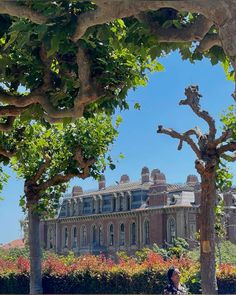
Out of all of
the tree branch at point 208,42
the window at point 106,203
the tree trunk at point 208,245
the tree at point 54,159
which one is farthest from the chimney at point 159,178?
A: the tree branch at point 208,42

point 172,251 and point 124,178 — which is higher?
point 124,178

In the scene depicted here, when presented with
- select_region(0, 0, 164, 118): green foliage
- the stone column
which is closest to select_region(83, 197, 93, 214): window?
the stone column

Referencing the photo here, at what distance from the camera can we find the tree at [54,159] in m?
17.8

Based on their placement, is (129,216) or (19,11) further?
(129,216)

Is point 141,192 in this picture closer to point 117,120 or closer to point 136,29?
point 117,120

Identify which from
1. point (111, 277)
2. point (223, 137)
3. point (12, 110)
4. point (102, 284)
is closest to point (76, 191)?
point (102, 284)

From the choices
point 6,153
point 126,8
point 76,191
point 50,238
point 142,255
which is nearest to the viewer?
point 126,8

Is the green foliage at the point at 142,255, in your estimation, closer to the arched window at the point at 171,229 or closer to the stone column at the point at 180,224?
the stone column at the point at 180,224

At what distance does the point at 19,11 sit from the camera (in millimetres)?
5887

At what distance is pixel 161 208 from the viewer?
55.8 meters

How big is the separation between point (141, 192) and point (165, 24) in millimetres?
54925

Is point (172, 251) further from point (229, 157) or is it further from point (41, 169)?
point (229, 157)

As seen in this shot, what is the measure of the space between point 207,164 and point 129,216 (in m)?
48.6

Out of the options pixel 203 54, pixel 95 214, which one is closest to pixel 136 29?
pixel 203 54
